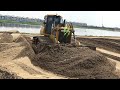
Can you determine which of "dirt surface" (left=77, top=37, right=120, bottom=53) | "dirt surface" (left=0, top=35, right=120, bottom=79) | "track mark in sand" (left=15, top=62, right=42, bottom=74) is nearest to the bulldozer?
"dirt surface" (left=0, top=35, right=120, bottom=79)

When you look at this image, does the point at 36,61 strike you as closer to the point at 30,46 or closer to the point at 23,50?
the point at 23,50

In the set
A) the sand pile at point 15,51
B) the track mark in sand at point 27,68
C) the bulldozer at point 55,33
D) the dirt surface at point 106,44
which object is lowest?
the dirt surface at point 106,44

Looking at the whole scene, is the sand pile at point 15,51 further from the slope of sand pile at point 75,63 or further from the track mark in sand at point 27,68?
the track mark in sand at point 27,68

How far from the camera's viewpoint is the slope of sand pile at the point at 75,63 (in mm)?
11547

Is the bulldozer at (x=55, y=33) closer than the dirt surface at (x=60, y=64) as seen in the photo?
No

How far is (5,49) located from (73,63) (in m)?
5.42

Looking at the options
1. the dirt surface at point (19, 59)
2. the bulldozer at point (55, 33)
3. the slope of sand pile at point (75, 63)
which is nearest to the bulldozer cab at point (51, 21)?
the bulldozer at point (55, 33)

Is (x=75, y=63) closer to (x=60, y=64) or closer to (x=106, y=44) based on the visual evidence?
(x=60, y=64)

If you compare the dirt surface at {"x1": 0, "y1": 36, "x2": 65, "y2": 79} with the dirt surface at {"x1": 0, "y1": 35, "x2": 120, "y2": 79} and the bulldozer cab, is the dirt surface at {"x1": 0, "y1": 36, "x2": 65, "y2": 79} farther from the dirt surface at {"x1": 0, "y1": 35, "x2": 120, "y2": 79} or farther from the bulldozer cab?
the bulldozer cab

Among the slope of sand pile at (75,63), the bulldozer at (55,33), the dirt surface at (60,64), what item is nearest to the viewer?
the dirt surface at (60,64)

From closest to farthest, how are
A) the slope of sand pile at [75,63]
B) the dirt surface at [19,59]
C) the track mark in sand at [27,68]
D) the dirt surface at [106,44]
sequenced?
1. the slope of sand pile at [75,63]
2. the track mark in sand at [27,68]
3. the dirt surface at [19,59]
4. the dirt surface at [106,44]

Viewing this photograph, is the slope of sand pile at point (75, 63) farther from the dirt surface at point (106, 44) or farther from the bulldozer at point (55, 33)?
the dirt surface at point (106, 44)

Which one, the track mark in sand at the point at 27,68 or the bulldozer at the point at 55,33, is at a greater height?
the bulldozer at the point at 55,33
